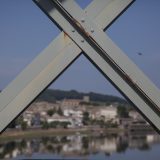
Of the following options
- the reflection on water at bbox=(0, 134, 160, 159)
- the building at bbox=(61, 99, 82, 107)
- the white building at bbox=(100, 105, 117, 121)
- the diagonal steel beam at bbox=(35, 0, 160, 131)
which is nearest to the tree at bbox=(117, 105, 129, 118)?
the white building at bbox=(100, 105, 117, 121)

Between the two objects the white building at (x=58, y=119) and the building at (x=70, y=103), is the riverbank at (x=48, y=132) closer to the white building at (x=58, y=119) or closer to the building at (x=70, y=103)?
the white building at (x=58, y=119)

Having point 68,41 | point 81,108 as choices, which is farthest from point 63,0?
point 81,108

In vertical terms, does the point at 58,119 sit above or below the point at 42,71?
above

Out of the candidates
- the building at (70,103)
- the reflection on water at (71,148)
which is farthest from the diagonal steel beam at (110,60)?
the building at (70,103)

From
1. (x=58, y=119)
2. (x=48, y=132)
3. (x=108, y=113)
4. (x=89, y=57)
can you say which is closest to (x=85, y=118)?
(x=108, y=113)

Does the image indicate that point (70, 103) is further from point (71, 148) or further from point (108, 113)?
point (71, 148)

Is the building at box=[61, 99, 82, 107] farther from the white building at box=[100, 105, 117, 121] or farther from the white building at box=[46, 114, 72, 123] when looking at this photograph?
the white building at box=[46, 114, 72, 123]
